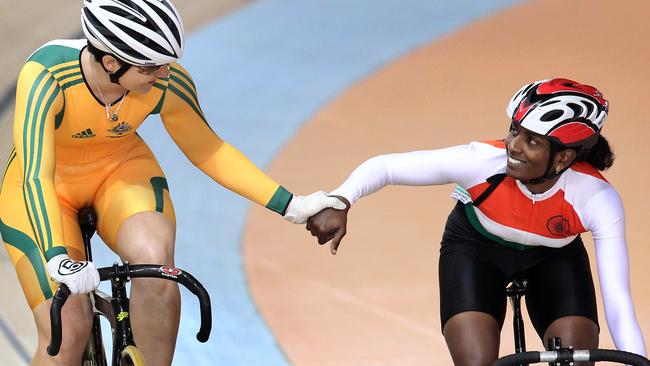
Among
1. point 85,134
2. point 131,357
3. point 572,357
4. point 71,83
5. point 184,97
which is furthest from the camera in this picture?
point 184,97

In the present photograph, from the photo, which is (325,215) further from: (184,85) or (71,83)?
(71,83)

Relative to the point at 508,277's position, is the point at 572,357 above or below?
→ below

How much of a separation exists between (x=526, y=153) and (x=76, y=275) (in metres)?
1.57

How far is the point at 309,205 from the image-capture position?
4.94m

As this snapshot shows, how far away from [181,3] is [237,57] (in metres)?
0.60

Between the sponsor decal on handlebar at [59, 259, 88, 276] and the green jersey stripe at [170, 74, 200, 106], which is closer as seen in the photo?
the sponsor decal on handlebar at [59, 259, 88, 276]

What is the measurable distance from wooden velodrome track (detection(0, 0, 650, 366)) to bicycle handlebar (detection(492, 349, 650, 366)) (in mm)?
2565

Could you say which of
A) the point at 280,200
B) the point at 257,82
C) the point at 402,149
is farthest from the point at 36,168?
the point at 257,82

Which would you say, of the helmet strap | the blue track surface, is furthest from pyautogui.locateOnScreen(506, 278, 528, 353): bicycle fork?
the blue track surface

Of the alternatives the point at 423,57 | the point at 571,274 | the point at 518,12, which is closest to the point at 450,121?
the point at 423,57

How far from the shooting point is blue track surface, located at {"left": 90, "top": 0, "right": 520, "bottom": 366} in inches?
283

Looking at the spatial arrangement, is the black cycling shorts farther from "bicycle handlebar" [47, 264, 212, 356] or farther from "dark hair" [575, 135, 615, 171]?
"bicycle handlebar" [47, 264, 212, 356]

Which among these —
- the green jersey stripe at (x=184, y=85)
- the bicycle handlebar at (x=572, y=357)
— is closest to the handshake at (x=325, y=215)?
the green jersey stripe at (x=184, y=85)

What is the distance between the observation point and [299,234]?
7.63 m
